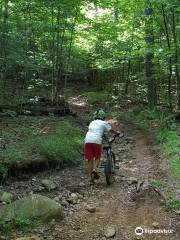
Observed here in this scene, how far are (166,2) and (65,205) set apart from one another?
9739 mm

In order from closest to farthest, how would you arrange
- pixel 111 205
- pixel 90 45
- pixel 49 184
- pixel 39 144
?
pixel 111 205 < pixel 49 184 < pixel 39 144 < pixel 90 45

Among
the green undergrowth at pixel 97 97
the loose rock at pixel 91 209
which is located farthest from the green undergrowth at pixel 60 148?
the green undergrowth at pixel 97 97

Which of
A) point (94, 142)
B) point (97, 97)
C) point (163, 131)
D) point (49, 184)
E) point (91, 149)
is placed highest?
point (97, 97)

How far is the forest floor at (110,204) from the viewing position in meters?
6.57

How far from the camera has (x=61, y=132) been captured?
43.4 ft

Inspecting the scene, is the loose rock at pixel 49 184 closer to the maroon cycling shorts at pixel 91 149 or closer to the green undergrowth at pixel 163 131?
the maroon cycling shorts at pixel 91 149

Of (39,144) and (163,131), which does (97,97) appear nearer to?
(163,131)

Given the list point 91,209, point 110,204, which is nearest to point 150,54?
point 110,204

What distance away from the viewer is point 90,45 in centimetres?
2911

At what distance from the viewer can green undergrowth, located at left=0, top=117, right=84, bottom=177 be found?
9.62 meters

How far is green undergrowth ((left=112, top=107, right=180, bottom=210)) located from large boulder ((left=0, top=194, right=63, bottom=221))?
94.7 inches

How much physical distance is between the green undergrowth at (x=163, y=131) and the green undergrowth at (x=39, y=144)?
9.73 feet

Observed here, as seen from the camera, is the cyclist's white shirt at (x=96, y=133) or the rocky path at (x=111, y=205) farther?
the cyclist's white shirt at (x=96, y=133)

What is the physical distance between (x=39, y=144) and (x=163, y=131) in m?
6.03
